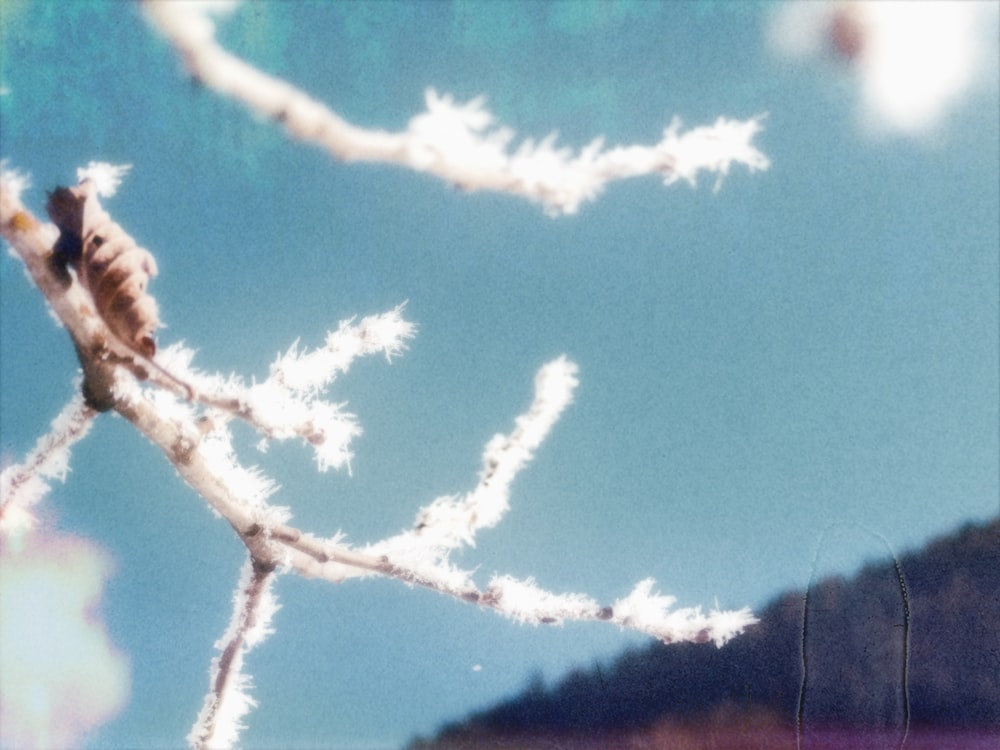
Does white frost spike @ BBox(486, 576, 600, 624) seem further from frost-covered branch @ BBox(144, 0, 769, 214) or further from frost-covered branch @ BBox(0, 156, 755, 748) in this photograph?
frost-covered branch @ BBox(144, 0, 769, 214)

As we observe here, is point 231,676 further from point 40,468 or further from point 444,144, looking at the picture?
point 444,144

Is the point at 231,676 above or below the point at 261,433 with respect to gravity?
below

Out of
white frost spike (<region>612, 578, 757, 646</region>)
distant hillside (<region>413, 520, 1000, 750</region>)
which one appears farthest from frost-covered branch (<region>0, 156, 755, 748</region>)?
distant hillside (<region>413, 520, 1000, 750</region>)

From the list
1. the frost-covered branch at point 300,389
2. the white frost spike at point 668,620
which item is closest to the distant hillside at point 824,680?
the white frost spike at point 668,620

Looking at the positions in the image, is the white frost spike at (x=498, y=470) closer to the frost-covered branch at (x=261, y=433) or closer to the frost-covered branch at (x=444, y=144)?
the frost-covered branch at (x=261, y=433)

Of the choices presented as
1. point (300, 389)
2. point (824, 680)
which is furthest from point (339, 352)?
point (824, 680)

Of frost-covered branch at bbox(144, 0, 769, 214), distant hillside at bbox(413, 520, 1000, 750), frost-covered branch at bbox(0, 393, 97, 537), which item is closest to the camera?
frost-covered branch at bbox(144, 0, 769, 214)

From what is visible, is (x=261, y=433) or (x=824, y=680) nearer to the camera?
(x=261, y=433)
